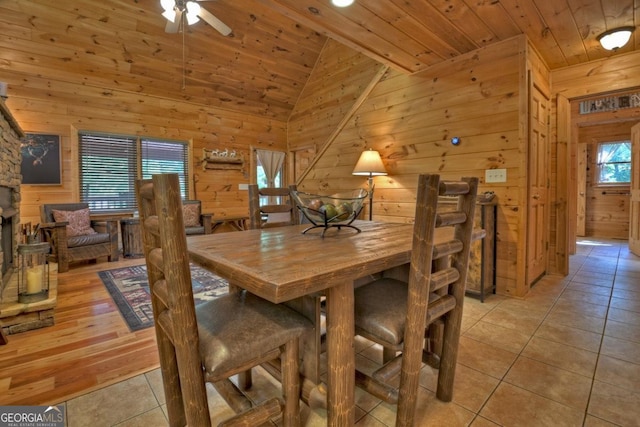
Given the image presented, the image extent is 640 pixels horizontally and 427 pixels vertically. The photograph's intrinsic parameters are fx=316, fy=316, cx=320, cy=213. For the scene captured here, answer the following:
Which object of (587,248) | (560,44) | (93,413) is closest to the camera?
(93,413)

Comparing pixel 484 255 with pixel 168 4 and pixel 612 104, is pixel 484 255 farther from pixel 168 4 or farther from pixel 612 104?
pixel 612 104

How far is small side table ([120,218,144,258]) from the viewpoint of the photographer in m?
4.71

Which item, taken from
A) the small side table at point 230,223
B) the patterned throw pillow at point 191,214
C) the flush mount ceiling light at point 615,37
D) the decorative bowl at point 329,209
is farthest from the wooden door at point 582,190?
the patterned throw pillow at point 191,214

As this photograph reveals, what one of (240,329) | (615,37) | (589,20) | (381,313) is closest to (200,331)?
(240,329)

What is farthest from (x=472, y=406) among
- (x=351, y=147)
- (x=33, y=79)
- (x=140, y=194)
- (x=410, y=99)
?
(x=33, y=79)

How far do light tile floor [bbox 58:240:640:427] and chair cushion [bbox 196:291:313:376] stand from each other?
1.93 feet

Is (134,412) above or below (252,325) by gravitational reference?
below

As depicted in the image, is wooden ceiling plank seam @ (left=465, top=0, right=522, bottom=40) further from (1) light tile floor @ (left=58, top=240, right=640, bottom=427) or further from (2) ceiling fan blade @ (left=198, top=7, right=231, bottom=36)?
(1) light tile floor @ (left=58, top=240, right=640, bottom=427)

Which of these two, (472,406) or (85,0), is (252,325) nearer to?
(472,406)

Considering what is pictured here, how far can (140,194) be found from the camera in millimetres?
1137

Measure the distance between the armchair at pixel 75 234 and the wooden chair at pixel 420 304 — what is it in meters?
4.12

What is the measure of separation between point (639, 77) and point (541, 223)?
157 centimetres

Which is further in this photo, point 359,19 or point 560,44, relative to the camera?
point 560,44

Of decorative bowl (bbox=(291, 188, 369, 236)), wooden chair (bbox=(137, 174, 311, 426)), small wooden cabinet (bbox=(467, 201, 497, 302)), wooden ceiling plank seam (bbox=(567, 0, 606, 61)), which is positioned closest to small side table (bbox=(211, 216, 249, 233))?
small wooden cabinet (bbox=(467, 201, 497, 302))
